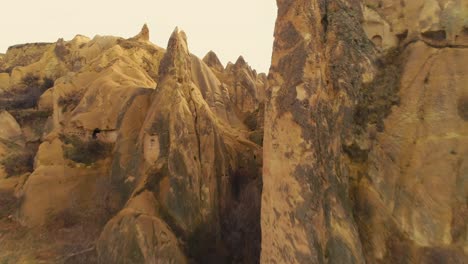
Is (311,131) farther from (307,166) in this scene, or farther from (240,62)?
Result: (240,62)

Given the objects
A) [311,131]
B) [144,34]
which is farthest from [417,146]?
[144,34]

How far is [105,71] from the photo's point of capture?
1506cm

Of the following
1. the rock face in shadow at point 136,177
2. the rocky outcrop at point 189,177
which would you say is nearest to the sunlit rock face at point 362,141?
the rocky outcrop at point 189,177

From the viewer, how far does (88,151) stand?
12516mm

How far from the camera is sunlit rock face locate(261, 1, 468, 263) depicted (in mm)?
5805

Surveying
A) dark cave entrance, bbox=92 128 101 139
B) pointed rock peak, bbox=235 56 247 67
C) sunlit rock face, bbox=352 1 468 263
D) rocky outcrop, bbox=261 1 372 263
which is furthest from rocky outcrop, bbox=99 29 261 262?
pointed rock peak, bbox=235 56 247 67

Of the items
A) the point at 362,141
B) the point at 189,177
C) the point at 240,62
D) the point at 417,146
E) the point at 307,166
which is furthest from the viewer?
the point at 240,62

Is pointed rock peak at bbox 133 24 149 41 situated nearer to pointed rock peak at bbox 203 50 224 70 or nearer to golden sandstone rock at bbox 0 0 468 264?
pointed rock peak at bbox 203 50 224 70

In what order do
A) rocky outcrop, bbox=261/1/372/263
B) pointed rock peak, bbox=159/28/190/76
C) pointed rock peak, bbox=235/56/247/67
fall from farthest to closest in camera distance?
pointed rock peak, bbox=235/56/247/67 → pointed rock peak, bbox=159/28/190/76 → rocky outcrop, bbox=261/1/372/263

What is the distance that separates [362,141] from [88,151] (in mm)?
10272

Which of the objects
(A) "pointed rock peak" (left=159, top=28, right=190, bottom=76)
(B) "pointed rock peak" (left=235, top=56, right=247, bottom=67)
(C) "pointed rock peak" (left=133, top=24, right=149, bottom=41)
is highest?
(C) "pointed rock peak" (left=133, top=24, right=149, bottom=41)

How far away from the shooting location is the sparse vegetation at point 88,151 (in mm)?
12453

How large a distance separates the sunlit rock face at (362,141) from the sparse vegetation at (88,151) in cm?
821

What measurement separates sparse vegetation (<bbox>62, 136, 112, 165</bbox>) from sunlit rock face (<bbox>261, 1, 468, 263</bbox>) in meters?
8.21
